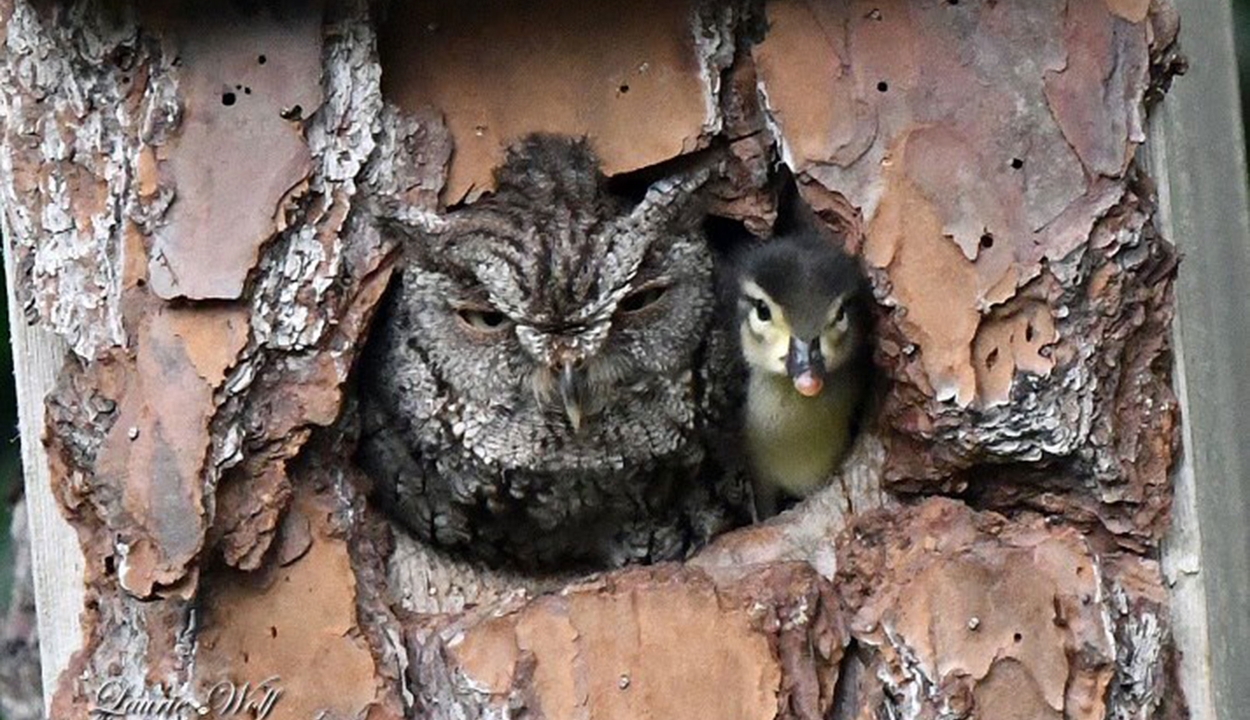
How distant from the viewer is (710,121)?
3.23 m

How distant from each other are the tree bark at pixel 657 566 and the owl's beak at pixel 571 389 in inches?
10.9

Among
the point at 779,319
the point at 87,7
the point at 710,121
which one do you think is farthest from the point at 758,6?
the point at 87,7

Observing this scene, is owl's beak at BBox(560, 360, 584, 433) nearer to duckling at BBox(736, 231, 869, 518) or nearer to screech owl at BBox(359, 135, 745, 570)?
screech owl at BBox(359, 135, 745, 570)

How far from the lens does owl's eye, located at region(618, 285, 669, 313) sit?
3340 mm

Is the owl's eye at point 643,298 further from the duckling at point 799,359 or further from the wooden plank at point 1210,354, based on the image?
the wooden plank at point 1210,354

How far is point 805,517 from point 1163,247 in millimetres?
696

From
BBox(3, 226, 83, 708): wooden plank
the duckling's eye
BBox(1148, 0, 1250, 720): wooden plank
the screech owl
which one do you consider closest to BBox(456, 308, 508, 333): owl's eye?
the screech owl

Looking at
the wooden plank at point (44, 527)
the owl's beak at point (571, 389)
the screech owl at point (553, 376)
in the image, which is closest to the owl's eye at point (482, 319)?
the screech owl at point (553, 376)

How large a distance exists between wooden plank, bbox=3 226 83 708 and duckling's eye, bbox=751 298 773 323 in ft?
3.49

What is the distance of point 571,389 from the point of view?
10.6 feet

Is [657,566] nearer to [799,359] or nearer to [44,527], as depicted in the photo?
[799,359]

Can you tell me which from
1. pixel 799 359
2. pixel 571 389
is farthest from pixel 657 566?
pixel 799 359

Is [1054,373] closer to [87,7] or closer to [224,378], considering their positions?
[224,378]

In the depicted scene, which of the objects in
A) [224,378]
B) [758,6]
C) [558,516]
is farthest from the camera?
[558,516]
